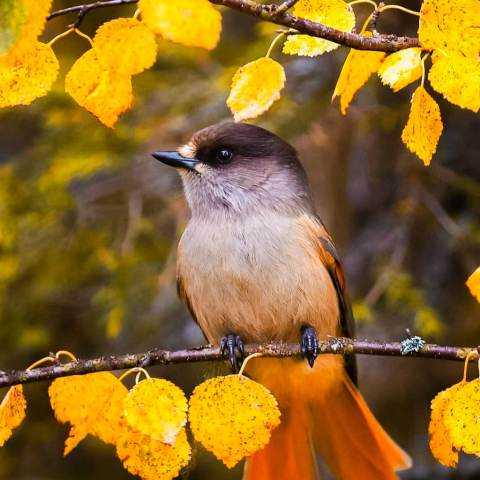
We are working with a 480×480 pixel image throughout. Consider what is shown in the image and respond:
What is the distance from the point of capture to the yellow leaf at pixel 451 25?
5.42 ft

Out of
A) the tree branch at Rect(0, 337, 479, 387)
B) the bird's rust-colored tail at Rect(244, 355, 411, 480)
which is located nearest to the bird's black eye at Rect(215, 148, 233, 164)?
the bird's rust-colored tail at Rect(244, 355, 411, 480)

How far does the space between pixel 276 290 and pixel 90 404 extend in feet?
3.42

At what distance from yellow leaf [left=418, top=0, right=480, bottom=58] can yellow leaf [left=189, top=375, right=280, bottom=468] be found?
76 cm

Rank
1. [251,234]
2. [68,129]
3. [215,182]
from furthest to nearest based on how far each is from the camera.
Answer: [68,129] < [215,182] < [251,234]

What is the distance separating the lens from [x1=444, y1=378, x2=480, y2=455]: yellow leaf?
174 cm

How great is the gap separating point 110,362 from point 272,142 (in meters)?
1.50

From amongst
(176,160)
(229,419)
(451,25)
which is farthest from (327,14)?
(176,160)

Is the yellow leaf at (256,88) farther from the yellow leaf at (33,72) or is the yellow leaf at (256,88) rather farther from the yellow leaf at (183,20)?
the yellow leaf at (33,72)

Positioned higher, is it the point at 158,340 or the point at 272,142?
the point at 272,142

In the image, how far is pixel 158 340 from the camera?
474 cm

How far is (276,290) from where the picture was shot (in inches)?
118

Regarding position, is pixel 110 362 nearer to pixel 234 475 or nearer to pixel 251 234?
pixel 251 234

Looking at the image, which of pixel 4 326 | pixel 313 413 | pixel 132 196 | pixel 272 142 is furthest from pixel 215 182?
pixel 4 326

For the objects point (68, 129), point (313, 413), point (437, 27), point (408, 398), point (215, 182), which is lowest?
point (408, 398)
